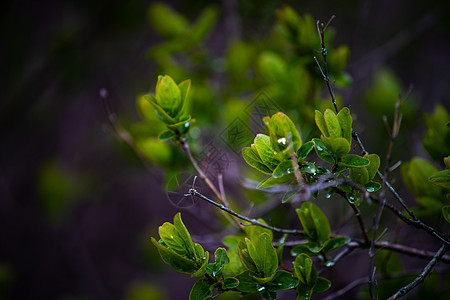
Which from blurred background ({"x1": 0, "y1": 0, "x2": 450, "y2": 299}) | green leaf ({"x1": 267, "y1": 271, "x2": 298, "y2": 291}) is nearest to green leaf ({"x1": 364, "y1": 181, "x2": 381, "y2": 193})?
green leaf ({"x1": 267, "y1": 271, "x2": 298, "y2": 291})

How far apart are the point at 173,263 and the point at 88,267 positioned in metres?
2.25

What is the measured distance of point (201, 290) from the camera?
659 mm

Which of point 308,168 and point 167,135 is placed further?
point 167,135

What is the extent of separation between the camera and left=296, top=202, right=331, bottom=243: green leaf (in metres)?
0.72

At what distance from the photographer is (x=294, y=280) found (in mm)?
664

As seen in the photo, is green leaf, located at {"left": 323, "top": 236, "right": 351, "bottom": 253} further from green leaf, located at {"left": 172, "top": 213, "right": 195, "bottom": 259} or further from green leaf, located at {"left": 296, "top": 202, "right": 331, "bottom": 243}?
green leaf, located at {"left": 172, "top": 213, "right": 195, "bottom": 259}

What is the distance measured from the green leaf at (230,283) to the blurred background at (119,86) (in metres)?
0.74

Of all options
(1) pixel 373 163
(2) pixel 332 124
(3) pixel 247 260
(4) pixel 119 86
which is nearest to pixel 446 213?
(1) pixel 373 163

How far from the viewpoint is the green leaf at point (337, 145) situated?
609mm

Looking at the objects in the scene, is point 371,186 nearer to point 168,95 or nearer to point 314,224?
point 314,224

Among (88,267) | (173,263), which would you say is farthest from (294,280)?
(88,267)

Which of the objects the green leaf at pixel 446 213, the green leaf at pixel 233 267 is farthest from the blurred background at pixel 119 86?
the green leaf at pixel 446 213

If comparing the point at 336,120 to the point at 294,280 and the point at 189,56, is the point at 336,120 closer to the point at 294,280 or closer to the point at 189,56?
the point at 294,280

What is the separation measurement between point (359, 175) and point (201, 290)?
0.37 meters
